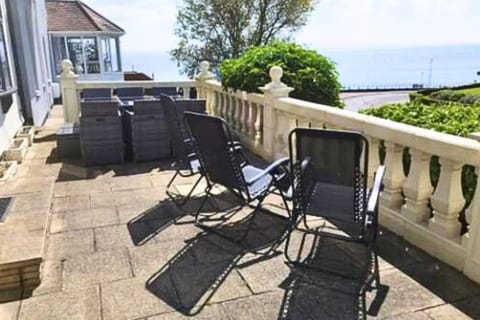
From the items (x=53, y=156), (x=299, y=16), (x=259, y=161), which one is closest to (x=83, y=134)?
(x=53, y=156)

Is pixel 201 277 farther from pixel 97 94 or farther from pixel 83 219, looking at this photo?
pixel 97 94

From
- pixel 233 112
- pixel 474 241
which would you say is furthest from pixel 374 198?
pixel 233 112

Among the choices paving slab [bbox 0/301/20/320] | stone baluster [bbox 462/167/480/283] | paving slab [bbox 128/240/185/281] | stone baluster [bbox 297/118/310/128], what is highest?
stone baluster [bbox 297/118/310/128]

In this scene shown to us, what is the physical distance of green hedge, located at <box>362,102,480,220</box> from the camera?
9.43 feet

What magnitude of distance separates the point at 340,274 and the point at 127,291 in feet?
4.31

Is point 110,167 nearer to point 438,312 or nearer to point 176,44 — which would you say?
point 438,312

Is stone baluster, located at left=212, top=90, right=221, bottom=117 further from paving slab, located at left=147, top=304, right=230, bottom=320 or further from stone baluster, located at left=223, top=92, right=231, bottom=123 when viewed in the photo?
paving slab, located at left=147, top=304, right=230, bottom=320

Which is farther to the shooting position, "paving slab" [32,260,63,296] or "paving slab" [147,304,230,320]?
"paving slab" [32,260,63,296]

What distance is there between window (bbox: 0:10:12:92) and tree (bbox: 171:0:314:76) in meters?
12.9

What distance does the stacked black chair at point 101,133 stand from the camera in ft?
16.6

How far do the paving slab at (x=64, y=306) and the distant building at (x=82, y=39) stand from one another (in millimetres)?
17300

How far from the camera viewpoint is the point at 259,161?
17.5 feet

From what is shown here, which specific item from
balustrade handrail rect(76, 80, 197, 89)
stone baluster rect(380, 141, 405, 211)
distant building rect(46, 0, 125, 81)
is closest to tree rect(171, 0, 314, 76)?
distant building rect(46, 0, 125, 81)

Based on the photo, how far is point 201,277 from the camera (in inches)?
103
